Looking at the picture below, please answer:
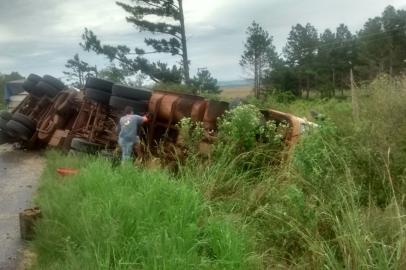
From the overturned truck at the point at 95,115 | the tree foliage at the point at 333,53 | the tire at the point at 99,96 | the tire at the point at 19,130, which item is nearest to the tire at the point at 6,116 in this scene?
the overturned truck at the point at 95,115

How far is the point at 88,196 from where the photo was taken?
647 centimetres

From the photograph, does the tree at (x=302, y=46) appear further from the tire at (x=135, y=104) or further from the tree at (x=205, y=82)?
the tire at (x=135, y=104)

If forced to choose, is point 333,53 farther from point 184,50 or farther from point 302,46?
point 184,50

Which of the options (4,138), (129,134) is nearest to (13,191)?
(129,134)

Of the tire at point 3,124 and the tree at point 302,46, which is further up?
the tree at point 302,46

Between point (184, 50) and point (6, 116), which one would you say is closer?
point (6, 116)

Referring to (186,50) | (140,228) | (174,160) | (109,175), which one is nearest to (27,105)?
(174,160)

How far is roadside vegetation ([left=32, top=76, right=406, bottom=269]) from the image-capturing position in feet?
14.5

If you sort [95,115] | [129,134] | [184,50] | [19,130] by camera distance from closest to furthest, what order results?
[129,134] < [95,115] < [19,130] < [184,50]

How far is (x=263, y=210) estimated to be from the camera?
5609 millimetres

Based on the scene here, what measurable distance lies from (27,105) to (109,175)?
34.3 feet

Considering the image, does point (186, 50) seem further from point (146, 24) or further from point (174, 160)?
point (174, 160)

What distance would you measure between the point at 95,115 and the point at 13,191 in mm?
3826

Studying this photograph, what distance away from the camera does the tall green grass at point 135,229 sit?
14.7 ft
